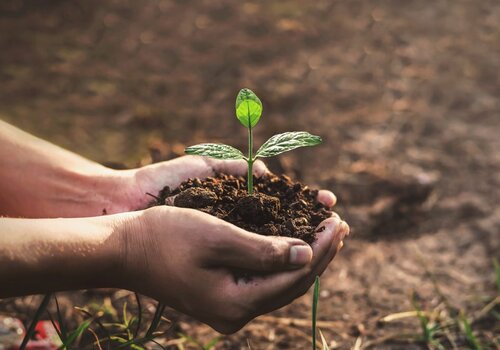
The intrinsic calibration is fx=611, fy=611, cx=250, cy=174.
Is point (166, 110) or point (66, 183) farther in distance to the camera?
point (166, 110)

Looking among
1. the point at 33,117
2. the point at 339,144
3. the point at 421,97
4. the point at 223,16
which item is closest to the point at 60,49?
the point at 33,117

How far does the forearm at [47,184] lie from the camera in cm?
177

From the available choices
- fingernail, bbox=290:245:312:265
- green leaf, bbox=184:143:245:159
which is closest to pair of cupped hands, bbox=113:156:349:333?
fingernail, bbox=290:245:312:265

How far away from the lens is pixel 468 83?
12.5ft

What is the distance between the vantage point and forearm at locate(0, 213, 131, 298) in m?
1.27

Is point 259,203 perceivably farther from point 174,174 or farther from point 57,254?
point 57,254

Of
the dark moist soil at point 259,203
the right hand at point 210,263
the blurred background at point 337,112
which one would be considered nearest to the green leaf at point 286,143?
the dark moist soil at point 259,203

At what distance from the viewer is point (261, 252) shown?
4.30 ft

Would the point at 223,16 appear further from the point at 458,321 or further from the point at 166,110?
the point at 458,321

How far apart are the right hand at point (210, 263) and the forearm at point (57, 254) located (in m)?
0.04

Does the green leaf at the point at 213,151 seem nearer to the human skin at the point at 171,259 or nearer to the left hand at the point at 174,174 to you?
the human skin at the point at 171,259

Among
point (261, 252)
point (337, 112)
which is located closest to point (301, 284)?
point (261, 252)

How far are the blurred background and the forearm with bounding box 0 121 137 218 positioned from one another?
1.87 ft

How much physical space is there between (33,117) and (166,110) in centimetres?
73
